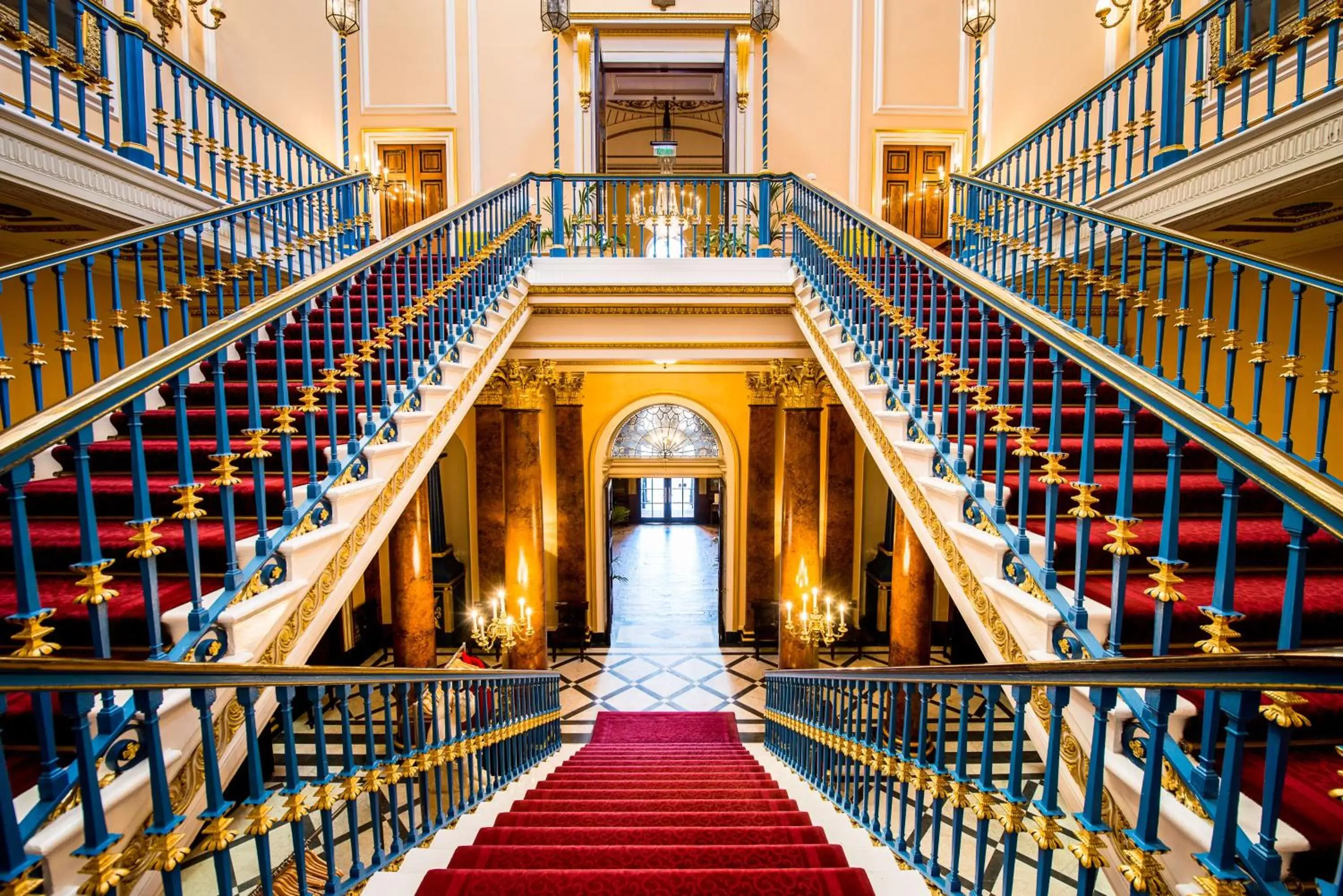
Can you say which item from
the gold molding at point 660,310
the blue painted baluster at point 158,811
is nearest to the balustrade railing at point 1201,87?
the gold molding at point 660,310

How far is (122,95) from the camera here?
379cm

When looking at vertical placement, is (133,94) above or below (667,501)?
above

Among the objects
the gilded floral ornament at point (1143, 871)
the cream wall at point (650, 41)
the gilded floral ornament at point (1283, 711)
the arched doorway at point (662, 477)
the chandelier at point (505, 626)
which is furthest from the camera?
the arched doorway at point (662, 477)

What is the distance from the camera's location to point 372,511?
2812mm

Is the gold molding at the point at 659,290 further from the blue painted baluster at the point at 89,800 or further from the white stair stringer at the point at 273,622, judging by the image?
the blue painted baluster at the point at 89,800

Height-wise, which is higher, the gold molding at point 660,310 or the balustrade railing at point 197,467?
Result: the gold molding at point 660,310

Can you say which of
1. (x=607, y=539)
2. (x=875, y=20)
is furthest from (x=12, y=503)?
(x=875, y=20)

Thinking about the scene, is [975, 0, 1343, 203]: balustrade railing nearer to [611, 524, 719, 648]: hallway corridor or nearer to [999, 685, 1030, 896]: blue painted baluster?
[999, 685, 1030, 896]: blue painted baluster

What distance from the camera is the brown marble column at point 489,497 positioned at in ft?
26.6

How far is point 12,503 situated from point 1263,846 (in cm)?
222

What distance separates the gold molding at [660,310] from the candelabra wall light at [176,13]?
3590 mm

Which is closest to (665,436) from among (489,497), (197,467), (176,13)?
(489,497)

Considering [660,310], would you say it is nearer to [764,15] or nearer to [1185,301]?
[1185,301]

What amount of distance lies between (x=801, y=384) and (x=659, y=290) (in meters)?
2.58
